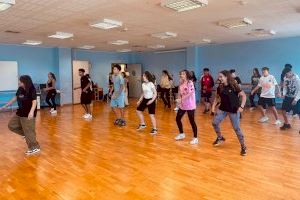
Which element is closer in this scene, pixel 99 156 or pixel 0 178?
pixel 0 178

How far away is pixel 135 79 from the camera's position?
14.6 meters

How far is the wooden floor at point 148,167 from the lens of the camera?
284 cm

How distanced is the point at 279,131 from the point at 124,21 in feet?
14.0

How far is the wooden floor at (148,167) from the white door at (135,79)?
8.84m

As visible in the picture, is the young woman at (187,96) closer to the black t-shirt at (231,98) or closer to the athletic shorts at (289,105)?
the black t-shirt at (231,98)

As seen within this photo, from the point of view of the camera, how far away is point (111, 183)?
3.09 metres

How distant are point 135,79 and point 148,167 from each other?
11.2 metres

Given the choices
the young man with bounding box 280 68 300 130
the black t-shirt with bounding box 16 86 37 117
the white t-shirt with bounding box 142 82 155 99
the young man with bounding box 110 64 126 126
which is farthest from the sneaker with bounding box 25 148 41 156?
the young man with bounding box 280 68 300 130

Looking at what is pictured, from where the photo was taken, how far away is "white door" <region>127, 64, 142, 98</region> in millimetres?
14523

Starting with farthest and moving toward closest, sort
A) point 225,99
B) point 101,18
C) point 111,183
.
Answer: point 101,18
point 225,99
point 111,183

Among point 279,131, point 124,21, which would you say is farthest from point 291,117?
point 124,21

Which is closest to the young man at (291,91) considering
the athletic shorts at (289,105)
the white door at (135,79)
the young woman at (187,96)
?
the athletic shorts at (289,105)

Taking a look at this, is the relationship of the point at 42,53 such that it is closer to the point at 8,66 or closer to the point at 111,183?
the point at 8,66

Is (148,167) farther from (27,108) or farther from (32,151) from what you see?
(27,108)
